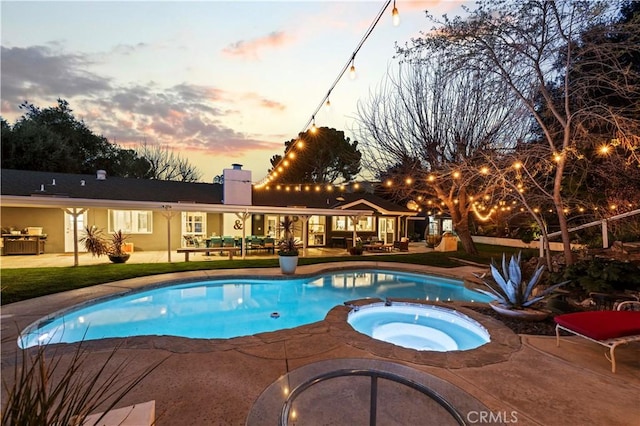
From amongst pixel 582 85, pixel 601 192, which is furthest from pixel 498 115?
pixel 582 85

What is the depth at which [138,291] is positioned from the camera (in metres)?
7.36

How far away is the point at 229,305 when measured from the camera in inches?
291

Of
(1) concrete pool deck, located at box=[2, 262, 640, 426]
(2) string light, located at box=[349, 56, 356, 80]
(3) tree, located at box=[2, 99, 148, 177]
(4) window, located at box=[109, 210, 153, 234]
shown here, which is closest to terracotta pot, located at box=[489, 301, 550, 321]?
(1) concrete pool deck, located at box=[2, 262, 640, 426]

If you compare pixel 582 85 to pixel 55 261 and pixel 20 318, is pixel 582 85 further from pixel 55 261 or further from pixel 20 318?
pixel 55 261

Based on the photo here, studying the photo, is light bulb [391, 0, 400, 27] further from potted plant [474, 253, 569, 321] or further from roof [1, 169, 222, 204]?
roof [1, 169, 222, 204]

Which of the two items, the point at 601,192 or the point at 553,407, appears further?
the point at 601,192

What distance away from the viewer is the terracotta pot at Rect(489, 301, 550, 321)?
501cm

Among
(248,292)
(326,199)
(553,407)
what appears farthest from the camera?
(326,199)

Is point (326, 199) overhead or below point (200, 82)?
below

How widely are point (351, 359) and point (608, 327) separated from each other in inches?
117

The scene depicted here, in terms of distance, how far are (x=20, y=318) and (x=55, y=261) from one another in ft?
23.4

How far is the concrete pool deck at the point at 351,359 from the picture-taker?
8.55 feet

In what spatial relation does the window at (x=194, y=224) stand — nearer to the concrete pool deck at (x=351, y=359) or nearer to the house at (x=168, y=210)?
the house at (x=168, y=210)

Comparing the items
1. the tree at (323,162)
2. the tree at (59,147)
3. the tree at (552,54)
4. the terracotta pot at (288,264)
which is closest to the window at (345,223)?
the tree at (323,162)
